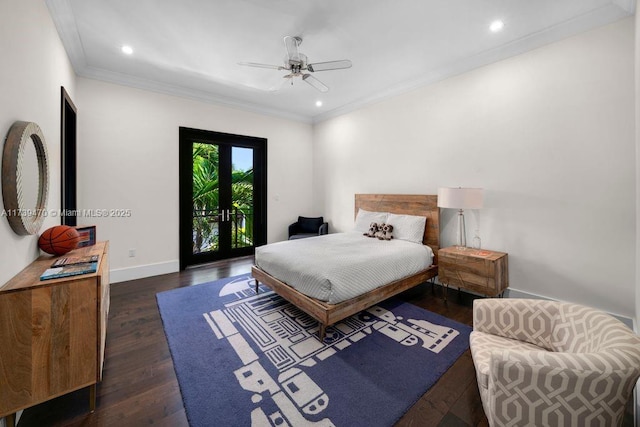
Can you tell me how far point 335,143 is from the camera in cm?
538

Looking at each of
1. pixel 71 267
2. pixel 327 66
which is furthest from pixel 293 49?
pixel 71 267

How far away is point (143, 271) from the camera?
12.8ft

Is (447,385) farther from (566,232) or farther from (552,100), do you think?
(552,100)

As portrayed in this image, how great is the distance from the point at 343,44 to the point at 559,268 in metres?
3.45

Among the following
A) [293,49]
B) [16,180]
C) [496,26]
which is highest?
[496,26]

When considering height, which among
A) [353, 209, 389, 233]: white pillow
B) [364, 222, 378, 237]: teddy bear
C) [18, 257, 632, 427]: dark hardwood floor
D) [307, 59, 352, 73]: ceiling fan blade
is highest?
[307, 59, 352, 73]: ceiling fan blade

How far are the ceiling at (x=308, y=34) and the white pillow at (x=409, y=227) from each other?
204 cm

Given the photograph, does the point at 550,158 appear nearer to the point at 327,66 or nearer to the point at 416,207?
the point at 416,207

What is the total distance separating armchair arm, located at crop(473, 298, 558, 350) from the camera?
1636mm

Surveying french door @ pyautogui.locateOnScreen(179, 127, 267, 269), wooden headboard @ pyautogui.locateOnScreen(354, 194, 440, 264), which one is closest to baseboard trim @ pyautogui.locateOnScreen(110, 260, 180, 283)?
french door @ pyautogui.locateOnScreen(179, 127, 267, 269)

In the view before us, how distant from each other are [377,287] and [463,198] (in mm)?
1488

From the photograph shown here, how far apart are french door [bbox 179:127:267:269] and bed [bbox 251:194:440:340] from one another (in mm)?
1804

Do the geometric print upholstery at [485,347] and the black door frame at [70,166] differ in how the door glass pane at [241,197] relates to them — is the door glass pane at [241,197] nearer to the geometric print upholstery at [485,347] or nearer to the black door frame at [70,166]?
the black door frame at [70,166]

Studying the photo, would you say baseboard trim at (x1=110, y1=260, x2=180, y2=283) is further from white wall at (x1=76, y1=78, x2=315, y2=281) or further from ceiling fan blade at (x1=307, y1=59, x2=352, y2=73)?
ceiling fan blade at (x1=307, y1=59, x2=352, y2=73)
